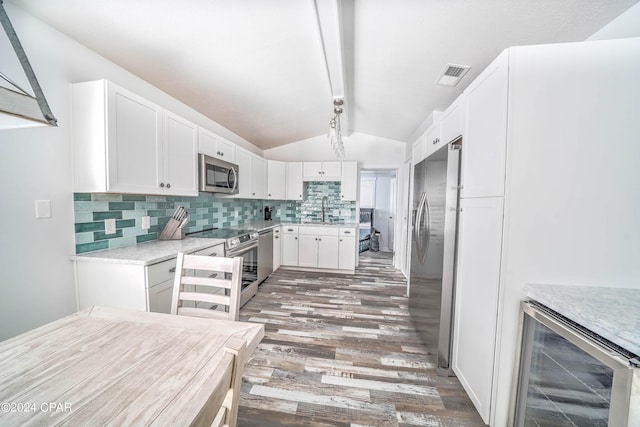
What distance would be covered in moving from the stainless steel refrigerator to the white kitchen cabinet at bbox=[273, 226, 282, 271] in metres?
2.50

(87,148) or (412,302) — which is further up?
(87,148)

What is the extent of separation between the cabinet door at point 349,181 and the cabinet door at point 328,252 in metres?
0.85

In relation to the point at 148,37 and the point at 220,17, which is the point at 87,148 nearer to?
the point at 148,37

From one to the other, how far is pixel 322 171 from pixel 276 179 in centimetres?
90

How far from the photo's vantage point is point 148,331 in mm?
911

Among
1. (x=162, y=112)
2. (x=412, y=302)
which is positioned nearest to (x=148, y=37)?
(x=162, y=112)

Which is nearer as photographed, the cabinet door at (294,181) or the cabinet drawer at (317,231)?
the cabinet drawer at (317,231)

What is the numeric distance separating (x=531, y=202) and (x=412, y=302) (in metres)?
1.68

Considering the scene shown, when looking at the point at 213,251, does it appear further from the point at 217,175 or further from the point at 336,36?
the point at 336,36

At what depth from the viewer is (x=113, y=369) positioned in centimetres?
70

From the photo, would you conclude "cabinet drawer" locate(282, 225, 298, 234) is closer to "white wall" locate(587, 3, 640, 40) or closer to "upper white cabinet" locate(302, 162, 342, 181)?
"upper white cabinet" locate(302, 162, 342, 181)

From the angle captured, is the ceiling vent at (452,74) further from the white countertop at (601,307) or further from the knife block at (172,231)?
the knife block at (172,231)

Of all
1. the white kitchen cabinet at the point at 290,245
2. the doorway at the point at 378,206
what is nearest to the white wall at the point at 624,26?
the white kitchen cabinet at the point at 290,245

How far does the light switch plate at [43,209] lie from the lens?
1424mm
